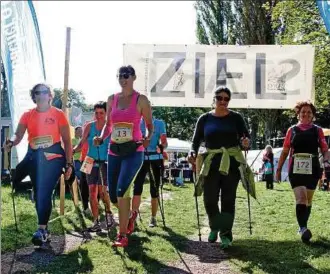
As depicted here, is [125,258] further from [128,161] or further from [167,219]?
[167,219]

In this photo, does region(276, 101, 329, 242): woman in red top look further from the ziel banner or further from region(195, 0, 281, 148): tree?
region(195, 0, 281, 148): tree

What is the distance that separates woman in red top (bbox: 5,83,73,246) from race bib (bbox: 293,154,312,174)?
259cm

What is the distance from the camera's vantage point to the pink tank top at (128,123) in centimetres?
541

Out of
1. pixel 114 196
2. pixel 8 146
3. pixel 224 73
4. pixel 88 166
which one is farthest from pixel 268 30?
→ pixel 8 146

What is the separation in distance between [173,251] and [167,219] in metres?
2.79

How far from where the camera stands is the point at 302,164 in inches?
231

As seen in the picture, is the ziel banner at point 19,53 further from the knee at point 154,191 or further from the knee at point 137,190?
the knee at point 154,191

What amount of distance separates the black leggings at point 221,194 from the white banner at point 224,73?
145 inches

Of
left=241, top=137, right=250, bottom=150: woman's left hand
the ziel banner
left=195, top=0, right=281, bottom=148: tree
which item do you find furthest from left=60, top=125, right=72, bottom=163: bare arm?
left=195, top=0, right=281, bottom=148: tree

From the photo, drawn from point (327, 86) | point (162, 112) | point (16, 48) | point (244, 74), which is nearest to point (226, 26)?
point (327, 86)

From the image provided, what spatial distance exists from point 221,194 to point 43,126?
2057 millimetres

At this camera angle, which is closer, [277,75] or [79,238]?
[79,238]

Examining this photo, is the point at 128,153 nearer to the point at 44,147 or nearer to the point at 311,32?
the point at 44,147

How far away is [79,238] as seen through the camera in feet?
19.8
